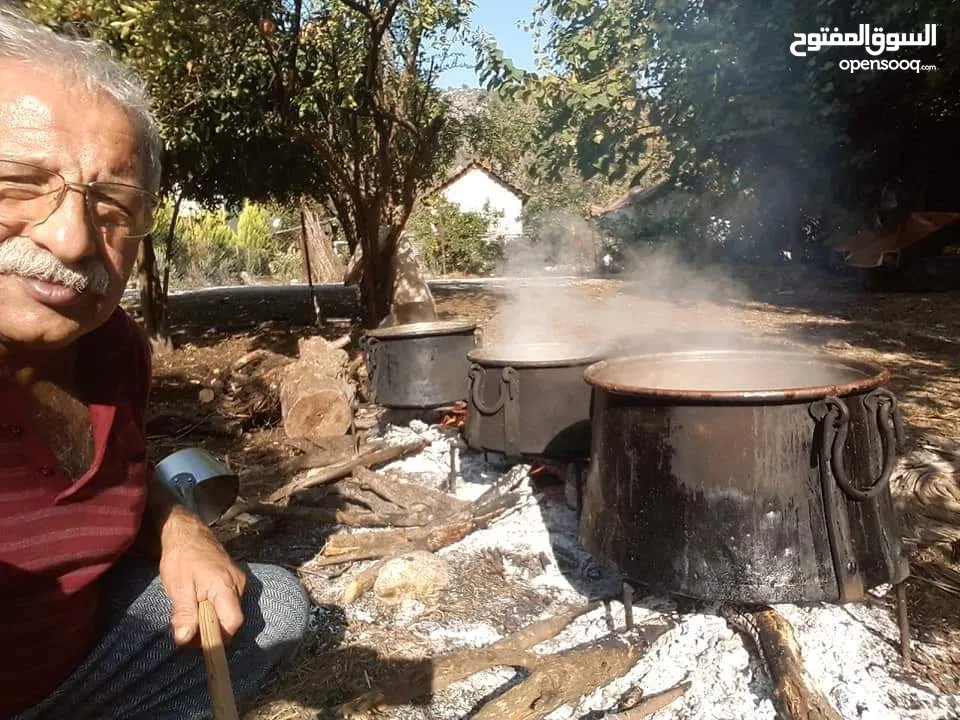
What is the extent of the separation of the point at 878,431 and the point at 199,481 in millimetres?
2257

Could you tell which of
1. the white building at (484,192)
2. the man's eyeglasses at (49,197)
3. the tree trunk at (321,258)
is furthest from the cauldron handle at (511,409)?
the white building at (484,192)

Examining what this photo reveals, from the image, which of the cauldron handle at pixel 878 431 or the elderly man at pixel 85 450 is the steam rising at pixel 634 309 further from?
the elderly man at pixel 85 450

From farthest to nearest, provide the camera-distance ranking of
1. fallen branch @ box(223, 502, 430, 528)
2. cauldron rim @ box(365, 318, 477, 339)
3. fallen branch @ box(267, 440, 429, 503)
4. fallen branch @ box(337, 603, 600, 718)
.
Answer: cauldron rim @ box(365, 318, 477, 339) → fallen branch @ box(267, 440, 429, 503) → fallen branch @ box(223, 502, 430, 528) → fallen branch @ box(337, 603, 600, 718)

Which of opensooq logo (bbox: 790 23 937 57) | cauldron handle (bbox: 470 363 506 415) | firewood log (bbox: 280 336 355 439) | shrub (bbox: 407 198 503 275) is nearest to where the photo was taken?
cauldron handle (bbox: 470 363 506 415)

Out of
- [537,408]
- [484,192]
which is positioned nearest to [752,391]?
[537,408]

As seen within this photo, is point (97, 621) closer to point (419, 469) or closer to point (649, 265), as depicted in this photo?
point (419, 469)

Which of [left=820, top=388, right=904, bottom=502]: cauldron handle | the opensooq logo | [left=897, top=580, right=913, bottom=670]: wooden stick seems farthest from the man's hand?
the opensooq logo

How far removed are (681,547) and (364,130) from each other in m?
7.90

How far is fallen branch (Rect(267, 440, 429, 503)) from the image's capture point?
16.0ft

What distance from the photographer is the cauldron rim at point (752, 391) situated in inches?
93.1

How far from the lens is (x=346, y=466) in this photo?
16.5 ft

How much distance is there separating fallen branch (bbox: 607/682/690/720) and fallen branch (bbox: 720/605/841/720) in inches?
12.0

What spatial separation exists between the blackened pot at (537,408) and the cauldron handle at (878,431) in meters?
1.66

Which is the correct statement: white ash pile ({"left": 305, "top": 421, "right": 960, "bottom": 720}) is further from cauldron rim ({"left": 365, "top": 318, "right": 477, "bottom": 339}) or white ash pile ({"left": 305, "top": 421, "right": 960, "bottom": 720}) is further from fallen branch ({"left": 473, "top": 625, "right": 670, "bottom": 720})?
cauldron rim ({"left": 365, "top": 318, "right": 477, "bottom": 339})
